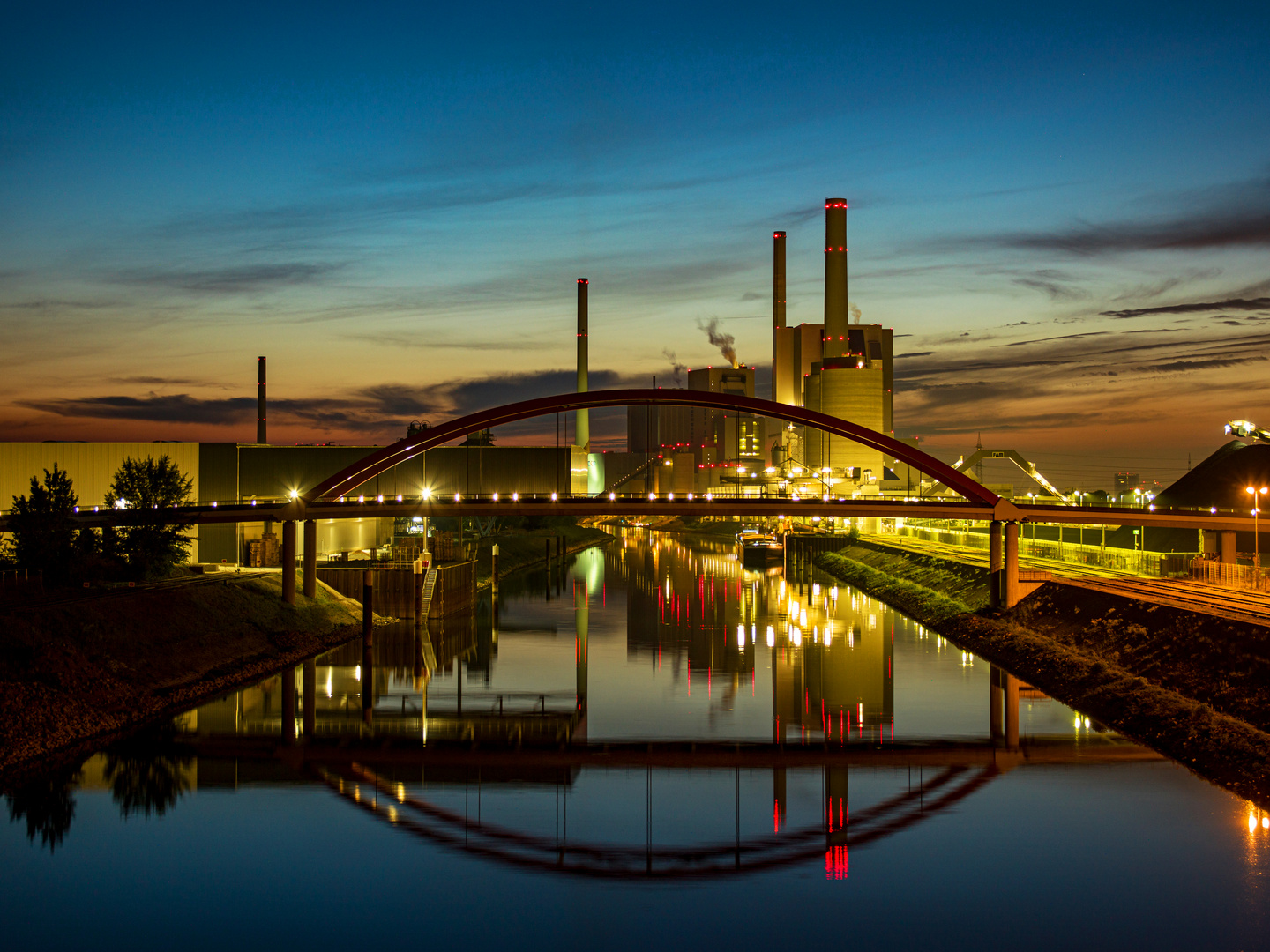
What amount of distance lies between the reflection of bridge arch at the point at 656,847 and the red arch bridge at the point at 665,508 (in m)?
21.8

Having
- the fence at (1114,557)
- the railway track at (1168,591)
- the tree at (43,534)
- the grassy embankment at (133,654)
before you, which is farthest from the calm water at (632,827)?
the fence at (1114,557)

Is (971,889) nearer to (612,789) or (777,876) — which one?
(777,876)

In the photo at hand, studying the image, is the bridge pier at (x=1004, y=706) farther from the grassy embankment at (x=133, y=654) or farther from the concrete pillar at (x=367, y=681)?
the grassy embankment at (x=133, y=654)

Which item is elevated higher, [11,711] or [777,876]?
[11,711]

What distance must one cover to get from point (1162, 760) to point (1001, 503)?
24.6 metres

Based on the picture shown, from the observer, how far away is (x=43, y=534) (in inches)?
1581

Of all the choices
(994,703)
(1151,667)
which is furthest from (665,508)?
(1151,667)

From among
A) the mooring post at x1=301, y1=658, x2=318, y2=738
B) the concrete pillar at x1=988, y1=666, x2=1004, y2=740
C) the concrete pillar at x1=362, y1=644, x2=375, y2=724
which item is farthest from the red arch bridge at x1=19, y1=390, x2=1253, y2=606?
the concrete pillar at x1=988, y1=666, x2=1004, y2=740

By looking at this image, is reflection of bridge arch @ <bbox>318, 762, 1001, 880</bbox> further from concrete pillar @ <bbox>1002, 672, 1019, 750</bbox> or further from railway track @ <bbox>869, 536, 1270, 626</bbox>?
railway track @ <bbox>869, 536, 1270, 626</bbox>

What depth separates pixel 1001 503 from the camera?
160 ft

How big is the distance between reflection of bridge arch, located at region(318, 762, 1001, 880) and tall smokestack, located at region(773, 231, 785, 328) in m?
133

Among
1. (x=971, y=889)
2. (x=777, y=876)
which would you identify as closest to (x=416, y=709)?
(x=777, y=876)

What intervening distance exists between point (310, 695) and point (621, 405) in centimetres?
2257

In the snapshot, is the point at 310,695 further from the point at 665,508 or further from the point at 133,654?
the point at 665,508
